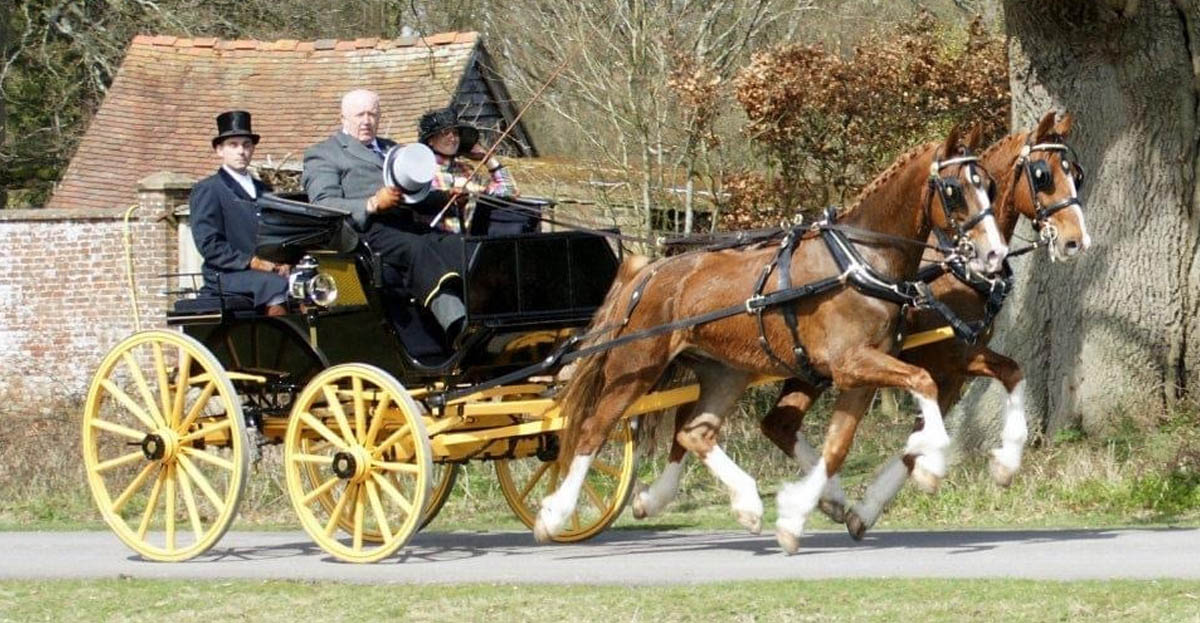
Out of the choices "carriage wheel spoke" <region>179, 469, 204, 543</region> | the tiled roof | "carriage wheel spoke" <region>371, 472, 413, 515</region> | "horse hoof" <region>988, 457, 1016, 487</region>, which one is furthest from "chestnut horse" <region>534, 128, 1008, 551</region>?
the tiled roof

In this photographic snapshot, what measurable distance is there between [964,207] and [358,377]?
10.00ft

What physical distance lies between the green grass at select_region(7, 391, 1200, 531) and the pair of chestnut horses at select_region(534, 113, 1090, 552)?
69.3 inches

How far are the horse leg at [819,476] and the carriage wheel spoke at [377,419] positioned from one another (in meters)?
1.98

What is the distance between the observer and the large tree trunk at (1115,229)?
42.6 ft

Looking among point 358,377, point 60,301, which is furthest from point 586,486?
point 60,301

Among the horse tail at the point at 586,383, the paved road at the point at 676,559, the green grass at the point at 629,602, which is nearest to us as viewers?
the green grass at the point at 629,602

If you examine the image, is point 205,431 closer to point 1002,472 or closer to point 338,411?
point 338,411

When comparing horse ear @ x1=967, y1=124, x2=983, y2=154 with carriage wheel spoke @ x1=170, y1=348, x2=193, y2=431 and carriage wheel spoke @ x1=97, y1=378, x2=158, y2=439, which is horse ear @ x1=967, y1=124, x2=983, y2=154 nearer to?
carriage wheel spoke @ x1=170, y1=348, x2=193, y2=431

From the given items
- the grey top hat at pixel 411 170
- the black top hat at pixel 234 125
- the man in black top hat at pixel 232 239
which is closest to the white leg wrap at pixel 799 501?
the grey top hat at pixel 411 170

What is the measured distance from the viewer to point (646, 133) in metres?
16.7

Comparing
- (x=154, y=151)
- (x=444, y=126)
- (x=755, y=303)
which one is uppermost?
(x=154, y=151)

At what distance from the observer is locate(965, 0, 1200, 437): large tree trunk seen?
13.0 m

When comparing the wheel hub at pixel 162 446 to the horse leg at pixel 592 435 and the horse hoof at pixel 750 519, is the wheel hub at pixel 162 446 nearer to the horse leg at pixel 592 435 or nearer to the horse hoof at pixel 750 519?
the horse leg at pixel 592 435

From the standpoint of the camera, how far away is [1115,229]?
43.9 feet
